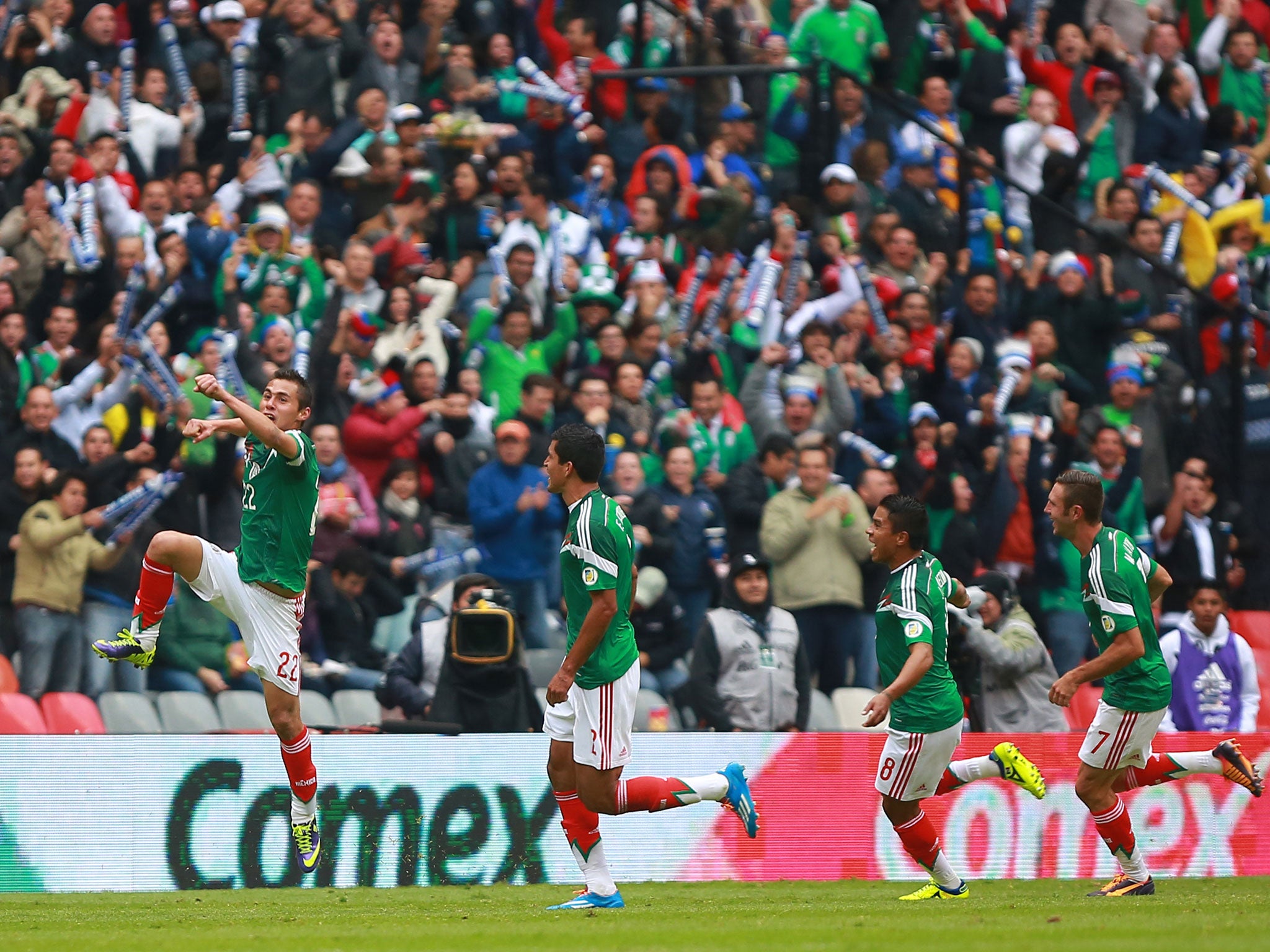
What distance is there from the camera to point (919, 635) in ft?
33.3

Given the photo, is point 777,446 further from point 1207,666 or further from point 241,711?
point 241,711

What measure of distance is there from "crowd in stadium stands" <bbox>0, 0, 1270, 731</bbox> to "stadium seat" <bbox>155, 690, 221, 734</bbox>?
0.19 metres

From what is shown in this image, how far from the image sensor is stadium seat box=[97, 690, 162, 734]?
44.4ft

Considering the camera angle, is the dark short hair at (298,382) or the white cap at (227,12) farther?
the white cap at (227,12)

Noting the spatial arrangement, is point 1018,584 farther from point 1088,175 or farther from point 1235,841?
point 1088,175

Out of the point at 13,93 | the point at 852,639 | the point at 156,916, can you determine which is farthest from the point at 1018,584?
the point at 13,93

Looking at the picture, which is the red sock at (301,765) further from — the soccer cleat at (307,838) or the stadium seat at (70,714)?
the stadium seat at (70,714)

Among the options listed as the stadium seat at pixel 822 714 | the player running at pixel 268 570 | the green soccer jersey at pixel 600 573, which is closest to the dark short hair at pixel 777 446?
the stadium seat at pixel 822 714

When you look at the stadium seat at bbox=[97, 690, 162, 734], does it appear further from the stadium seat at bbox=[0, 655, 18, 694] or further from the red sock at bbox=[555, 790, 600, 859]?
the red sock at bbox=[555, 790, 600, 859]

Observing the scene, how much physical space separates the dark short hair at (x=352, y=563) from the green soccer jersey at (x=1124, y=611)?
5.70 meters

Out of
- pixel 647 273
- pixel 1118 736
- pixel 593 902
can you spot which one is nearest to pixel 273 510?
pixel 593 902

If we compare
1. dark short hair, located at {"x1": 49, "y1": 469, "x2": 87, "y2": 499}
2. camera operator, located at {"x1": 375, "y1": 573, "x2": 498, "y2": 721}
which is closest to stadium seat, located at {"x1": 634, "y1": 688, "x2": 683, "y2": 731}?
camera operator, located at {"x1": 375, "y1": 573, "x2": 498, "y2": 721}

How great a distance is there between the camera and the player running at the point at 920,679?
10266mm

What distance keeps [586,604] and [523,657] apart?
377 centimetres
